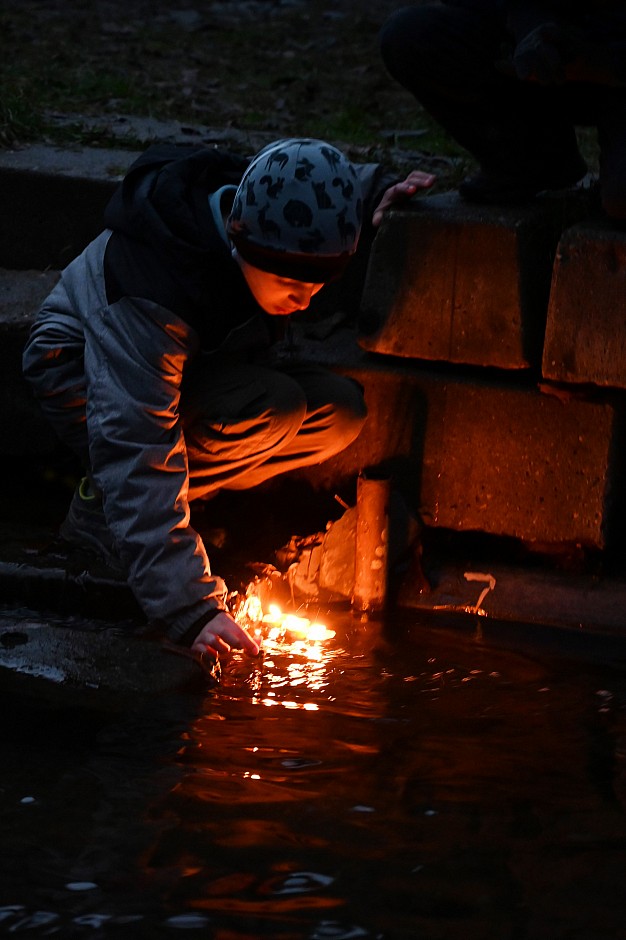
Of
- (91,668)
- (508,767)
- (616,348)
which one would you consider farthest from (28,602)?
(616,348)

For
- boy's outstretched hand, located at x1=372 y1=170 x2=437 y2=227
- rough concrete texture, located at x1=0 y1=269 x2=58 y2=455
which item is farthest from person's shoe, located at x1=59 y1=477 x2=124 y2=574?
boy's outstretched hand, located at x1=372 y1=170 x2=437 y2=227

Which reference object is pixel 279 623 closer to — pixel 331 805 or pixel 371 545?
pixel 371 545

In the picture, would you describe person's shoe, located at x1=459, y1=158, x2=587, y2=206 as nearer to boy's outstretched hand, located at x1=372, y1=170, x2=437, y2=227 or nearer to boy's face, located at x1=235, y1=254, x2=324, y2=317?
boy's outstretched hand, located at x1=372, y1=170, x2=437, y2=227

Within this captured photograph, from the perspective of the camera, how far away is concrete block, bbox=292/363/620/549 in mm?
3658

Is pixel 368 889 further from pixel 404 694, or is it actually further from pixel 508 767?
pixel 404 694

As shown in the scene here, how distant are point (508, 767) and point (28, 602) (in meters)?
1.59

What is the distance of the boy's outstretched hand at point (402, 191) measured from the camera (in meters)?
3.61

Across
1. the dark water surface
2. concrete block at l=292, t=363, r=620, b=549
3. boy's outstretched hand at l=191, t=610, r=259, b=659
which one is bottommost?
the dark water surface

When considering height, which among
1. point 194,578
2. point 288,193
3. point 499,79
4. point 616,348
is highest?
point 499,79

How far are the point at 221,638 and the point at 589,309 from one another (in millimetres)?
1409

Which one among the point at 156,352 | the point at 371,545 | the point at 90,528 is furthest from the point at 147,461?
the point at 371,545

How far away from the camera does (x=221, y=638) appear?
313 centimetres

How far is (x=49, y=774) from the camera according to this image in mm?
2643

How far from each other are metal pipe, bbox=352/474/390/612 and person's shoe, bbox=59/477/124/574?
72cm
